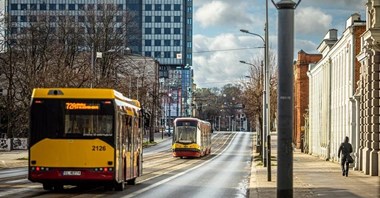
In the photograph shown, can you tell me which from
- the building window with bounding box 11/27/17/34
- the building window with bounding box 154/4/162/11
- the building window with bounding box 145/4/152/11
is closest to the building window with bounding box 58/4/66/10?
the building window with bounding box 145/4/152/11

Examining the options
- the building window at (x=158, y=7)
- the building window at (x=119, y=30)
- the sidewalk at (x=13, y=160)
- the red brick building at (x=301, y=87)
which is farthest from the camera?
the building window at (x=158, y=7)

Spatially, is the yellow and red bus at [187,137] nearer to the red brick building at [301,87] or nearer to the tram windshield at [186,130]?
the tram windshield at [186,130]

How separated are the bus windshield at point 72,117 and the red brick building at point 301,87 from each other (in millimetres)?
59602

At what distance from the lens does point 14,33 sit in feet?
236

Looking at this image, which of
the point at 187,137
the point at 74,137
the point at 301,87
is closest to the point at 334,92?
the point at 187,137

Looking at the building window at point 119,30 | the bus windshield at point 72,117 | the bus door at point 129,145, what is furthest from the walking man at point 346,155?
the building window at point 119,30

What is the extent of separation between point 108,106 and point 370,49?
14.7m

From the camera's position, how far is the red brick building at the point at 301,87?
81.1 meters

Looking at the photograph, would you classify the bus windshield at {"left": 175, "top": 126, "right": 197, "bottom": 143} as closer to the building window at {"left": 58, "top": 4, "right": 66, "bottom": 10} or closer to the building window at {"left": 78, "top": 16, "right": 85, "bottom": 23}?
the building window at {"left": 78, "top": 16, "right": 85, "bottom": 23}

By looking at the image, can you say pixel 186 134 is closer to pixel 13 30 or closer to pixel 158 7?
pixel 13 30

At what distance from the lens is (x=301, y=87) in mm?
83625

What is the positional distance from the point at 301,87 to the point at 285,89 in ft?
234

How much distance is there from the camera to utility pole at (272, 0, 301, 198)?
13.2 metres

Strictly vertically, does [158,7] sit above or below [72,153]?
above
